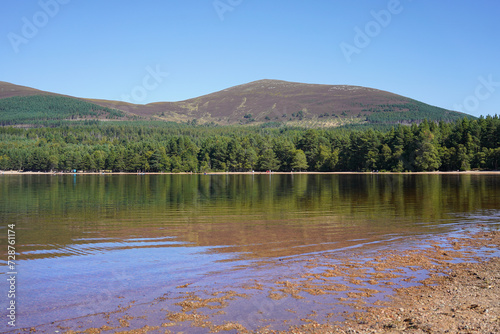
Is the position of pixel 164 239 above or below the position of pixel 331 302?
above

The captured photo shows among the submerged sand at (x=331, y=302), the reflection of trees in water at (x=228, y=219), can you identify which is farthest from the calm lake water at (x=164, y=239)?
the submerged sand at (x=331, y=302)

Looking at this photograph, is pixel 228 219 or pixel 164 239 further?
pixel 228 219

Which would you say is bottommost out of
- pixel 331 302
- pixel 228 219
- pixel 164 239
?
pixel 331 302

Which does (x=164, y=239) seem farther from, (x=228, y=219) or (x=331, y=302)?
(x=331, y=302)

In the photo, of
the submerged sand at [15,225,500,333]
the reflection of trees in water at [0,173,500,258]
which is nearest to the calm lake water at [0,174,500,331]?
the reflection of trees in water at [0,173,500,258]

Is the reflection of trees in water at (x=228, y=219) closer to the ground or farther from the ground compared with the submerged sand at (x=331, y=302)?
farther from the ground

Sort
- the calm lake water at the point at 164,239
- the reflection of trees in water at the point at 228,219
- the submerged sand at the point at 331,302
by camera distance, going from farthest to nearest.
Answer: the reflection of trees in water at the point at 228,219
the calm lake water at the point at 164,239
the submerged sand at the point at 331,302

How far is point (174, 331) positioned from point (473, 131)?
168924 mm

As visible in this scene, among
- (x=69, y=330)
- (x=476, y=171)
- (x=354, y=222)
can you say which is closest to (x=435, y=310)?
(x=69, y=330)

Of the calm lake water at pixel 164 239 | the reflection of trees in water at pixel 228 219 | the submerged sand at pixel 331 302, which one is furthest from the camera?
the reflection of trees in water at pixel 228 219

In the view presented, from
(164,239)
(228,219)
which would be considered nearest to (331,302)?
(164,239)

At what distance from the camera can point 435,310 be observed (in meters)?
12.6

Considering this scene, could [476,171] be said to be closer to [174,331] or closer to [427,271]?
[427,271]

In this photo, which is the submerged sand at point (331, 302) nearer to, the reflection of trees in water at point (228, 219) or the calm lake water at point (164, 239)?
the calm lake water at point (164, 239)
